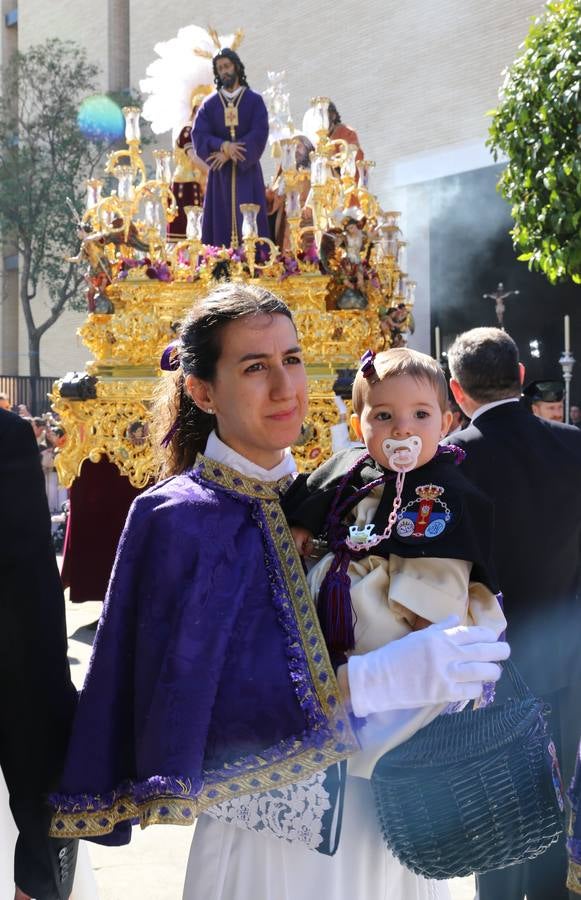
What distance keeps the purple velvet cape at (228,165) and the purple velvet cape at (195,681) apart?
5666mm

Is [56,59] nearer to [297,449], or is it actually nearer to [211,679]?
[297,449]

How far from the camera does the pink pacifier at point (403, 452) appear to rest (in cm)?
190

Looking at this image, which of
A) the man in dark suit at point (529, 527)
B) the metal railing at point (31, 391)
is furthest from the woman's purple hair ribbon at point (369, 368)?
the metal railing at point (31, 391)

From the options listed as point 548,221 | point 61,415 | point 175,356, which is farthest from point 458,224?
point 175,356

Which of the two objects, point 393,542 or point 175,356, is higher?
point 175,356

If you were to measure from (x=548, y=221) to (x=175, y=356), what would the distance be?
5107 millimetres

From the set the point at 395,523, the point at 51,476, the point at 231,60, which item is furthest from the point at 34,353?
the point at 395,523

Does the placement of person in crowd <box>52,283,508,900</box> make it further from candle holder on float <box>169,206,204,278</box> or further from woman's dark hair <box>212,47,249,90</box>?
woman's dark hair <box>212,47,249,90</box>

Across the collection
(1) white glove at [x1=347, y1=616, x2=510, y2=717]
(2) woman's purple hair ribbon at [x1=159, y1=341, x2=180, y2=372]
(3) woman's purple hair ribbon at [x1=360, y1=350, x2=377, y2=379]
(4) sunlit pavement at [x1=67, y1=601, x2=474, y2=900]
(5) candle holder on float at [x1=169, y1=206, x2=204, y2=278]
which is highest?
(5) candle holder on float at [x1=169, y1=206, x2=204, y2=278]

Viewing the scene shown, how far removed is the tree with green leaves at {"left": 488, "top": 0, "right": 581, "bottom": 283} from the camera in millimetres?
6305

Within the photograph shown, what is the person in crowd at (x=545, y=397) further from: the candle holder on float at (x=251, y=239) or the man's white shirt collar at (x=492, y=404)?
the candle holder on float at (x=251, y=239)

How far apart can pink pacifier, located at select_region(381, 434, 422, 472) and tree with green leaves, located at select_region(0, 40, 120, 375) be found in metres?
22.2

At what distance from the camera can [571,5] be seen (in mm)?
6250

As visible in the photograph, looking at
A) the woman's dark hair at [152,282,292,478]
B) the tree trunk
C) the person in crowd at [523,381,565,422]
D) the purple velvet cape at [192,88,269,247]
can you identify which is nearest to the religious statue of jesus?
the purple velvet cape at [192,88,269,247]
